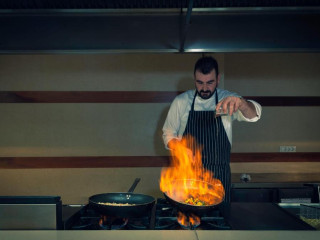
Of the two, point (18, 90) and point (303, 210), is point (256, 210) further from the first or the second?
point (18, 90)

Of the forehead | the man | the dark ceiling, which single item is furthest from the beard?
the dark ceiling

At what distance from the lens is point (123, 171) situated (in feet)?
12.6

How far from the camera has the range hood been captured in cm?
216

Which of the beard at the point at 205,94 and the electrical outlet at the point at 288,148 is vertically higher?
A: the beard at the point at 205,94

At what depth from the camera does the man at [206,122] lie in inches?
99.9

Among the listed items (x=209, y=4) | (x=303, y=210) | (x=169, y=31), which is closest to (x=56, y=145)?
(x=169, y=31)

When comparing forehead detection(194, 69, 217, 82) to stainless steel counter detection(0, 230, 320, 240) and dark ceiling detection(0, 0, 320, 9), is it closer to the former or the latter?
dark ceiling detection(0, 0, 320, 9)

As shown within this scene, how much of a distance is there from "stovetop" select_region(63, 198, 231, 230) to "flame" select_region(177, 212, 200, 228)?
1 centimetres

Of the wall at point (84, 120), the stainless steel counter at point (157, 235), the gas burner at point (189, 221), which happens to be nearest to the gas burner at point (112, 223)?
the stainless steel counter at point (157, 235)

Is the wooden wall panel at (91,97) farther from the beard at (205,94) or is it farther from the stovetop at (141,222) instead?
the stovetop at (141,222)

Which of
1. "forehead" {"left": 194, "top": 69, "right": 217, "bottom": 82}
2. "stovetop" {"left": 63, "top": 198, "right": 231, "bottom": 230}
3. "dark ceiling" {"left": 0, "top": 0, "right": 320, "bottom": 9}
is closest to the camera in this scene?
"stovetop" {"left": 63, "top": 198, "right": 231, "bottom": 230}

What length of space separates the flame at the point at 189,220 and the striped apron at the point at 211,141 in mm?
1196

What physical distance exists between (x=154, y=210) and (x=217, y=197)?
14.5 inches

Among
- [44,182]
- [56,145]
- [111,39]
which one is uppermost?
[111,39]
